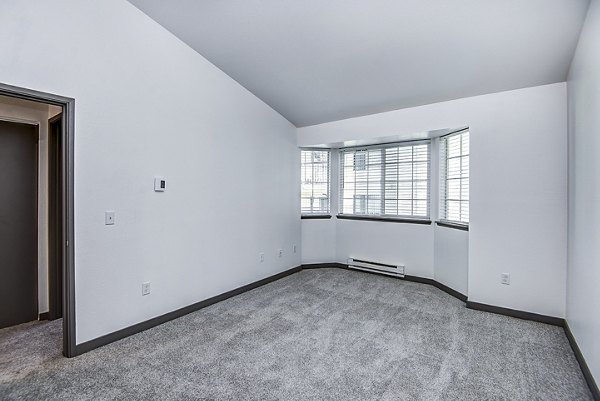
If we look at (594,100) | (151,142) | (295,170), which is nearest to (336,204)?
(295,170)

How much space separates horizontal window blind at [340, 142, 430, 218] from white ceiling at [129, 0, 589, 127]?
109cm

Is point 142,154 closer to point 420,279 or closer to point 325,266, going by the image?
point 325,266

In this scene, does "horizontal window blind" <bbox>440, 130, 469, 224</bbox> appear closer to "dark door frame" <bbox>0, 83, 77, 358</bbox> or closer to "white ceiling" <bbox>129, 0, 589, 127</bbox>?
"white ceiling" <bbox>129, 0, 589, 127</bbox>

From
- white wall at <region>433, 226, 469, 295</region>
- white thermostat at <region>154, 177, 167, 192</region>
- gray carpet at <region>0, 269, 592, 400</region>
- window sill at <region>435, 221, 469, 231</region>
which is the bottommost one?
gray carpet at <region>0, 269, 592, 400</region>

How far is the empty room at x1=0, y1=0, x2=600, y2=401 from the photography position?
227cm

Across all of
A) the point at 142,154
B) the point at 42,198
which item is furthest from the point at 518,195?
the point at 42,198

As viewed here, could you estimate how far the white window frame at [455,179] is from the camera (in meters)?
3.80

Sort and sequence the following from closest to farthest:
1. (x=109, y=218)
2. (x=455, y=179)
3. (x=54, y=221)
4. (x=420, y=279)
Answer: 1. (x=109, y=218)
2. (x=54, y=221)
3. (x=455, y=179)
4. (x=420, y=279)

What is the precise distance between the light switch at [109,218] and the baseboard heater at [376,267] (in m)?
3.59

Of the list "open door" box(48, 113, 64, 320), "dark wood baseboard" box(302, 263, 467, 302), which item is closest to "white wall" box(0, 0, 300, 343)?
"open door" box(48, 113, 64, 320)

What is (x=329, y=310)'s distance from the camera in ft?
11.5

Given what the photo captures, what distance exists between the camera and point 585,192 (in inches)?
91.7

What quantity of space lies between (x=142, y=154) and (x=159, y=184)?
0.32 m

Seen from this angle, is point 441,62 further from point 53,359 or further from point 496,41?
point 53,359
